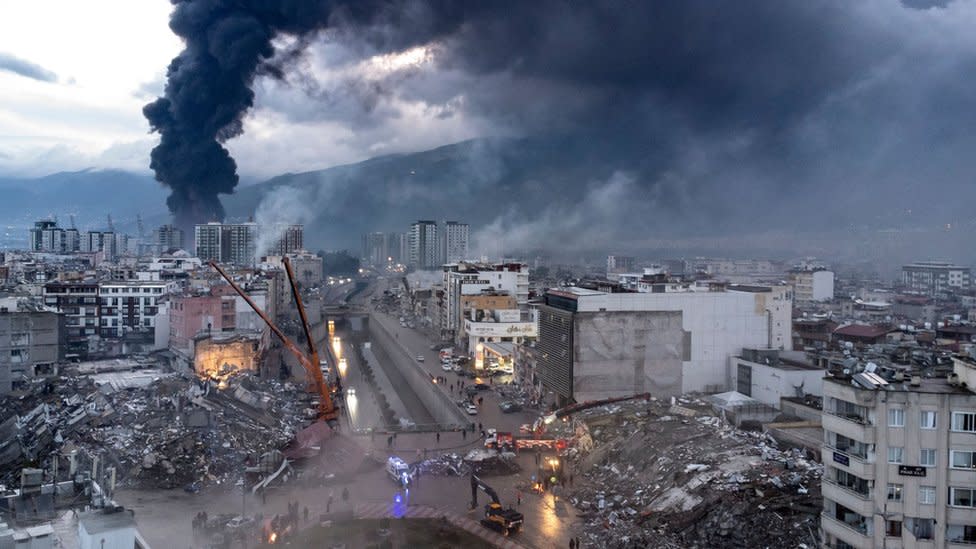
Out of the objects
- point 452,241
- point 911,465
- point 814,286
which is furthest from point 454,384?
point 452,241

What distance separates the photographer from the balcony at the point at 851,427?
46.8 feet

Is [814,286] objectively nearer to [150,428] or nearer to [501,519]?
[501,519]

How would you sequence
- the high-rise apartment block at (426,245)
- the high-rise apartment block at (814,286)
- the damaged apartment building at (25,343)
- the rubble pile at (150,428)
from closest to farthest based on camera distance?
the rubble pile at (150,428)
the damaged apartment building at (25,343)
the high-rise apartment block at (814,286)
the high-rise apartment block at (426,245)

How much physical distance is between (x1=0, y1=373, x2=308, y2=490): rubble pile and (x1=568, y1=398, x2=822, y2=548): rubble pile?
11.2 metres

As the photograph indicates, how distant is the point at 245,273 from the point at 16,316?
37342 mm

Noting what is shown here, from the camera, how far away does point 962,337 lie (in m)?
43.1

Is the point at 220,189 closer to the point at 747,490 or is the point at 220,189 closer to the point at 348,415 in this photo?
the point at 348,415

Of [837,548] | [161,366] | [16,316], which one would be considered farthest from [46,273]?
[837,548]

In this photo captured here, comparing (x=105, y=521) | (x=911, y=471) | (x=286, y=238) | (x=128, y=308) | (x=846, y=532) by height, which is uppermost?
(x=286, y=238)

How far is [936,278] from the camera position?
325 feet

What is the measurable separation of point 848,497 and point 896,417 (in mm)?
1825

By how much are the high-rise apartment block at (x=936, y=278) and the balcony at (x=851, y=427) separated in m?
88.3

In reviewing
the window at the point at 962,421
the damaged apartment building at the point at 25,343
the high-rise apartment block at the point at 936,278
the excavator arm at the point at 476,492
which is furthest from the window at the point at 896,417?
the high-rise apartment block at the point at 936,278

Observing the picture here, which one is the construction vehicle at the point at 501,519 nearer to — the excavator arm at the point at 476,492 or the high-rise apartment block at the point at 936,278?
the excavator arm at the point at 476,492
